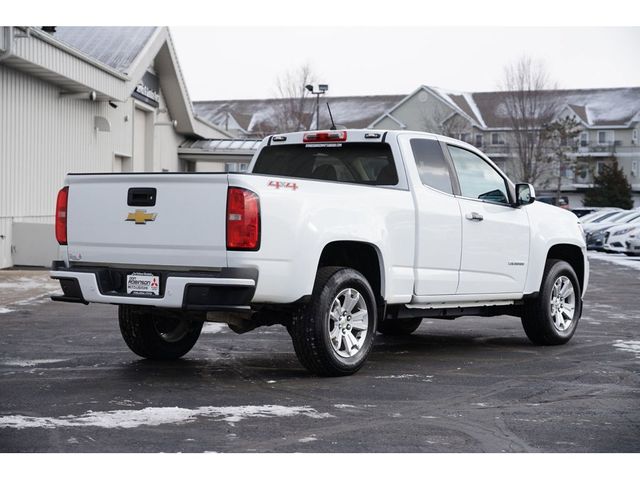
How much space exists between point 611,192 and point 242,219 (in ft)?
222

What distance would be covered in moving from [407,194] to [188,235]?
87.4 inches

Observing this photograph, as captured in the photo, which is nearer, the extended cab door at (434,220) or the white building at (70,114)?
the extended cab door at (434,220)

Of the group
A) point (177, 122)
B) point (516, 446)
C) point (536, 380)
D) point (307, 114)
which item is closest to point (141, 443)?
point (516, 446)

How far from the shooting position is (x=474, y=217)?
30.3ft

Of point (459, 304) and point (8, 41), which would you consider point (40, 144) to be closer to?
point (8, 41)

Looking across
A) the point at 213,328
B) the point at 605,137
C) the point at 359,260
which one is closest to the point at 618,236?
the point at 213,328

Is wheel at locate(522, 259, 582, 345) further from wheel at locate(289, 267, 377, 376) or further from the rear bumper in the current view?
the rear bumper

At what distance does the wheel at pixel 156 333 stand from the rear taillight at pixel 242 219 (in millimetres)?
1541

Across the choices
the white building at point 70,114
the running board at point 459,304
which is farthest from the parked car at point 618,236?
the running board at point 459,304

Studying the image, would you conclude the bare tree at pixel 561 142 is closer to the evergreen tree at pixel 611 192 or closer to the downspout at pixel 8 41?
the evergreen tree at pixel 611 192

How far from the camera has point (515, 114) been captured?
68.3 meters

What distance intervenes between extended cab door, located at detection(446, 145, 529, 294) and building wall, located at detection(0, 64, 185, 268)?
41.7ft

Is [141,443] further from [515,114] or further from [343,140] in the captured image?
[515,114]

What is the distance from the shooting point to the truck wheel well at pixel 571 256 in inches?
424
